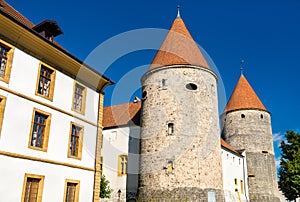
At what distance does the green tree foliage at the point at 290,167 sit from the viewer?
23.4 meters

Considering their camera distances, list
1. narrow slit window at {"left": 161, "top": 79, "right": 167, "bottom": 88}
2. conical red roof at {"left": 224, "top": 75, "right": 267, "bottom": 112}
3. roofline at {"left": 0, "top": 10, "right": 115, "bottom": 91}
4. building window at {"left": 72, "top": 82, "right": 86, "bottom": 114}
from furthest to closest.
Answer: conical red roof at {"left": 224, "top": 75, "right": 267, "bottom": 112}
narrow slit window at {"left": 161, "top": 79, "right": 167, "bottom": 88}
building window at {"left": 72, "top": 82, "right": 86, "bottom": 114}
roofline at {"left": 0, "top": 10, "right": 115, "bottom": 91}

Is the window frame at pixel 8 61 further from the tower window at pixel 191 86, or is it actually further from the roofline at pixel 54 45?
the tower window at pixel 191 86

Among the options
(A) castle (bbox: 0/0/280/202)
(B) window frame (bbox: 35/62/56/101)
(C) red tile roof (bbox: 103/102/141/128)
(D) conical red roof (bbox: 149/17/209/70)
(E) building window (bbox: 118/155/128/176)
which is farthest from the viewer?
(C) red tile roof (bbox: 103/102/141/128)

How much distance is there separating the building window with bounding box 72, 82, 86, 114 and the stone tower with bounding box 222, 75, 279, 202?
23.5 meters

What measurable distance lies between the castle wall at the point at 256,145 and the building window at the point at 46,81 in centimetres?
2544

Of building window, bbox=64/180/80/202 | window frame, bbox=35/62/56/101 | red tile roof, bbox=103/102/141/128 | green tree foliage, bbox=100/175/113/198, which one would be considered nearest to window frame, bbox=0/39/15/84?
window frame, bbox=35/62/56/101

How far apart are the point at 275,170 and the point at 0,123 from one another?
30056 millimetres

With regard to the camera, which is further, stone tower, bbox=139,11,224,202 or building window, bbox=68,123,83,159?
stone tower, bbox=139,11,224,202

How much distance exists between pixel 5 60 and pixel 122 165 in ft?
53.2

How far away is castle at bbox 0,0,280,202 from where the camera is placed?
1062 cm

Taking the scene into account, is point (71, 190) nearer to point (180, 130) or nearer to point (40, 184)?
point (40, 184)

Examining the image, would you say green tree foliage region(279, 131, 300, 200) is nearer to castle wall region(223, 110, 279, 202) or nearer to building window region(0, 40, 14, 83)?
castle wall region(223, 110, 279, 202)

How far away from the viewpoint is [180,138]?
835 inches

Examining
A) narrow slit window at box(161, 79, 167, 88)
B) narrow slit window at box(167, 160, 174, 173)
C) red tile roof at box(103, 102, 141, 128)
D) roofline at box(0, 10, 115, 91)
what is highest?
narrow slit window at box(161, 79, 167, 88)
